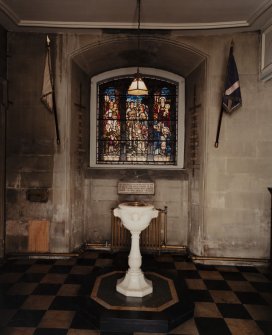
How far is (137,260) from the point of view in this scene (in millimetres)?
4176

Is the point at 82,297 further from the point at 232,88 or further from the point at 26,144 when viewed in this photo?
the point at 232,88

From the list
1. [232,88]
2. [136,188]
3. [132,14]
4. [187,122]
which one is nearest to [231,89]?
[232,88]

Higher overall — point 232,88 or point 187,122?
point 232,88

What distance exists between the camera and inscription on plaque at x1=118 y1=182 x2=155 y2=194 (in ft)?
21.2

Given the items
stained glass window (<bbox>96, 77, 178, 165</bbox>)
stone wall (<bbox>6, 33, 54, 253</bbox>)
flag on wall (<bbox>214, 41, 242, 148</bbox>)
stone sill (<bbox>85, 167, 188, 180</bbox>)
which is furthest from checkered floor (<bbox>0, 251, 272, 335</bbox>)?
flag on wall (<bbox>214, 41, 242, 148</bbox>)

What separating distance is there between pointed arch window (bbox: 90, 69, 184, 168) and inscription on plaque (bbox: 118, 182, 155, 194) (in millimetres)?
627

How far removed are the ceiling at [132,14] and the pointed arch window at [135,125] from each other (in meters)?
1.58

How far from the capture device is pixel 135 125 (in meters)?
6.96

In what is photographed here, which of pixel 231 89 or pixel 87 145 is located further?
pixel 87 145

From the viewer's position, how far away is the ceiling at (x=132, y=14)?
15.7ft

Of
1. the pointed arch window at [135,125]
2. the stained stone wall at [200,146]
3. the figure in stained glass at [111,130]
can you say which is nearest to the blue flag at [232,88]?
the stained stone wall at [200,146]

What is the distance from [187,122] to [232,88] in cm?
148

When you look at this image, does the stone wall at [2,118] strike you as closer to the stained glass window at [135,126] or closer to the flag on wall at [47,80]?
the flag on wall at [47,80]

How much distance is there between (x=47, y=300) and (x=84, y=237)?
2.45m
